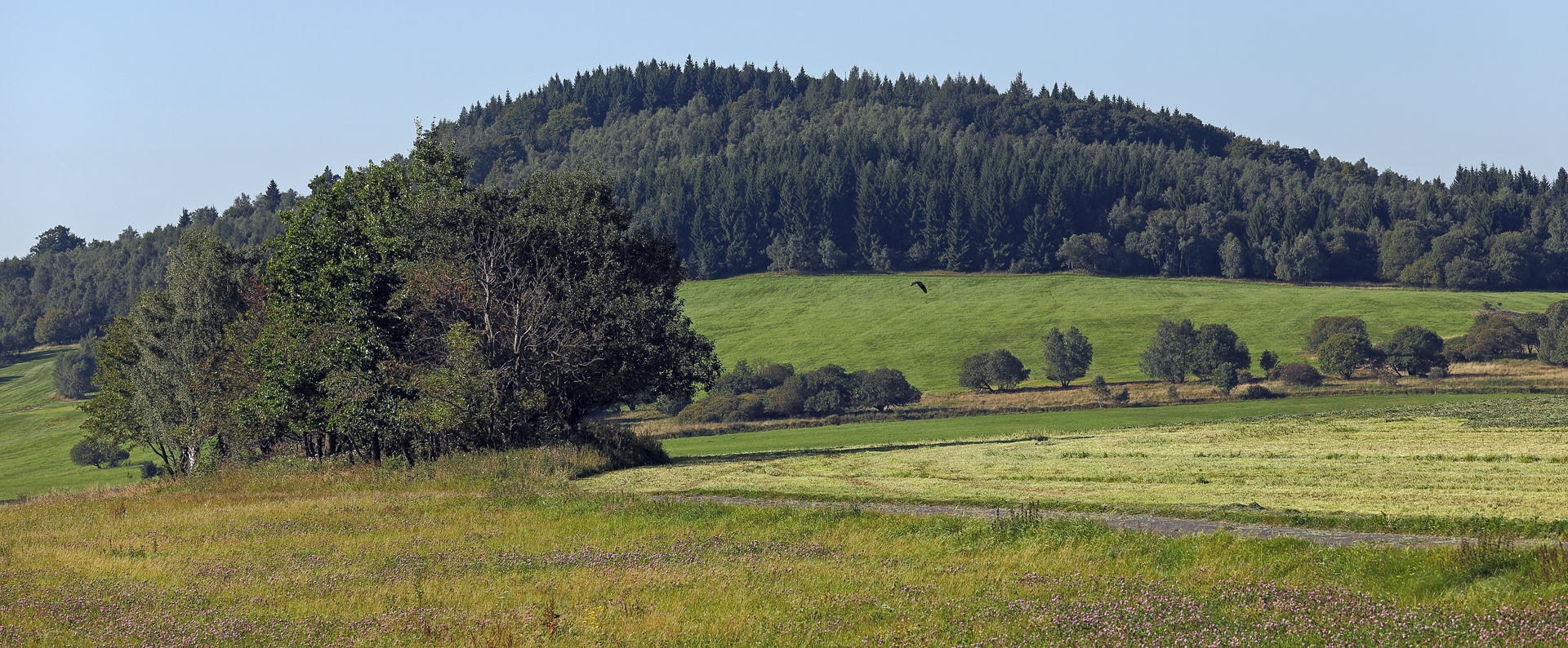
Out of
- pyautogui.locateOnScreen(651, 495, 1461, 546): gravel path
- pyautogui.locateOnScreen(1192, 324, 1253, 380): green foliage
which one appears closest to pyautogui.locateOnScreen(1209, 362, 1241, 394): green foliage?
pyautogui.locateOnScreen(1192, 324, 1253, 380): green foliage

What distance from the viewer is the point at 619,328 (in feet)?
172

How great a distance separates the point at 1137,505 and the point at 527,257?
32885mm

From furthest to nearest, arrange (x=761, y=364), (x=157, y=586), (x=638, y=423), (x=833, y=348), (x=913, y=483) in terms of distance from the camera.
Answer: (x=833, y=348) → (x=761, y=364) → (x=638, y=423) → (x=913, y=483) → (x=157, y=586)

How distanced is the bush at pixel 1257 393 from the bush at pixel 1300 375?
633 centimetres

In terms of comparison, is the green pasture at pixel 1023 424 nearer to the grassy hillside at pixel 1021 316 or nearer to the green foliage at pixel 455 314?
the green foliage at pixel 455 314

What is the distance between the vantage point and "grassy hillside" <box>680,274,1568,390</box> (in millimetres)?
141375

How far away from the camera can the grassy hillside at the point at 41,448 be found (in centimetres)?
10081

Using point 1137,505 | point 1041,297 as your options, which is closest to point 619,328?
point 1137,505

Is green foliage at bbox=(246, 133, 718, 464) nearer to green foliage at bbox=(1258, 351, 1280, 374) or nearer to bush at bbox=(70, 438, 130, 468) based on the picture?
bush at bbox=(70, 438, 130, 468)

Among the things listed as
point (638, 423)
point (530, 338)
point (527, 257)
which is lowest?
point (638, 423)

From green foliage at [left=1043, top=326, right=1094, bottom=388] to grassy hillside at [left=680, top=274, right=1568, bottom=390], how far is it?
13.0 feet

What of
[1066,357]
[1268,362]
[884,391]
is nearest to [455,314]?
[884,391]

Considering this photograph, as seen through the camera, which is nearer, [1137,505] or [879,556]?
[879,556]

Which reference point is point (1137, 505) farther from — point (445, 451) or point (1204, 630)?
point (445, 451)
